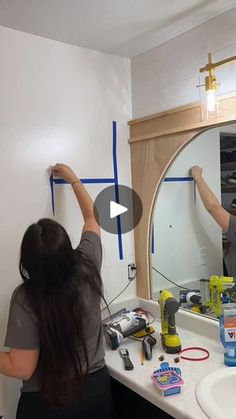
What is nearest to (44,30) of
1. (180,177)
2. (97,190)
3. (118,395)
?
(97,190)

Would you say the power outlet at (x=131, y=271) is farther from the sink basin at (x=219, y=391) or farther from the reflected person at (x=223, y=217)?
the sink basin at (x=219, y=391)

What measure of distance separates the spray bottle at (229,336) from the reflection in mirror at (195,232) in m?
0.20

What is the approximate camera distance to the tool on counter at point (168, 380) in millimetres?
1128

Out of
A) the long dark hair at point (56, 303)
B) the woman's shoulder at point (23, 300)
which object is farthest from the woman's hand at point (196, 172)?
the woman's shoulder at point (23, 300)

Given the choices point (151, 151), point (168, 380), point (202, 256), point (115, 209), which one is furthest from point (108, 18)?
point (168, 380)

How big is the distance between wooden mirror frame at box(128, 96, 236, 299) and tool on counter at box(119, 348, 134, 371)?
450mm

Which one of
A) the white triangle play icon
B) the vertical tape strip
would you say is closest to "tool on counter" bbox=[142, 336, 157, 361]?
the vertical tape strip

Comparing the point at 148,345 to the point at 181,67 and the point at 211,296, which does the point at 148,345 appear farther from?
the point at 181,67

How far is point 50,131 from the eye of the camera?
5.29 ft

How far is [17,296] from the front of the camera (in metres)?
1.08

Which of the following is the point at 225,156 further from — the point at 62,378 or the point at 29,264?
the point at 62,378

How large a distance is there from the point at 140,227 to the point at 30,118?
2.61ft

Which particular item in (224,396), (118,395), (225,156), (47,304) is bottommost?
(118,395)

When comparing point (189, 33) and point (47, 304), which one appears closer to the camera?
point (47, 304)
